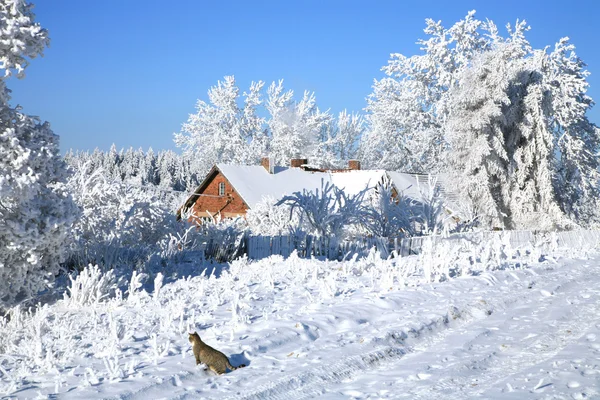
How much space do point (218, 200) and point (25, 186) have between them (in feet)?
120

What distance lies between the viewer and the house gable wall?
141ft

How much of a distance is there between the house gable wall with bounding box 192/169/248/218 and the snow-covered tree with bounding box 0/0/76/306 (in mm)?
32341

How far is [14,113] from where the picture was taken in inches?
345

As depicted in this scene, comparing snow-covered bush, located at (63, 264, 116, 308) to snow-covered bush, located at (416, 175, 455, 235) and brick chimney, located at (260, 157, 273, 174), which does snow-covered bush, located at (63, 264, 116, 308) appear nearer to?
snow-covered bush, located at (416, 175, 455, 235)

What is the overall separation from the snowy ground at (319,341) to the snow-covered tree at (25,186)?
0.67 m

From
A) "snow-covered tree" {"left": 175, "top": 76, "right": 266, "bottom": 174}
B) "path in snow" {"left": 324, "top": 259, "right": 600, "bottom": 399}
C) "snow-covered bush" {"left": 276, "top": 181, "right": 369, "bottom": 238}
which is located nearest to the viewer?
"path in snow" {"left": 324, "top": 259, "right": 600, "bottom": 399}

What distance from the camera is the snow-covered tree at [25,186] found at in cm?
820

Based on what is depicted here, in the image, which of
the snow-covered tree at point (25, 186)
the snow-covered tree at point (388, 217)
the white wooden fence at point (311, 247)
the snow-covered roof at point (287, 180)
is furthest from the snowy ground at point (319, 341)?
the snow-covered roof at point (287, 180)

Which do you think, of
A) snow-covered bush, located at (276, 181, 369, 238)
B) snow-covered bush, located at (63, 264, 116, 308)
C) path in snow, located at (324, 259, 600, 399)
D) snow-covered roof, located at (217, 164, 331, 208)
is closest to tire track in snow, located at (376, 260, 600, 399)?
path in snow, located at (324, 259, 600, 399)

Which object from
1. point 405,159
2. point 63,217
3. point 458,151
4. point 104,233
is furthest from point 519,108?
point 63,217

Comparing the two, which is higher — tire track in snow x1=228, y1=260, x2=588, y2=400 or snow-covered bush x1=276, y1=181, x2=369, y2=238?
snow-covered bush x1=276, y1=181, x2=369, y2=238

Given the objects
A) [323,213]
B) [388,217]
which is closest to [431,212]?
[388,217]

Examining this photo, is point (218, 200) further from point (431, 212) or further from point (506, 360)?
point (506, 360)

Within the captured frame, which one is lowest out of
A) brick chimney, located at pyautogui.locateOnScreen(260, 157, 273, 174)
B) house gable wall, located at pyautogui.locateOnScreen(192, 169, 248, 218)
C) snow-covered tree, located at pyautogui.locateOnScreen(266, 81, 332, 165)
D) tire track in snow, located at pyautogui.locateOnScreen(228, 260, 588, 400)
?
tire track in snow, located at pyautogui.locateOnScreen(228, 260, 588, 400)
